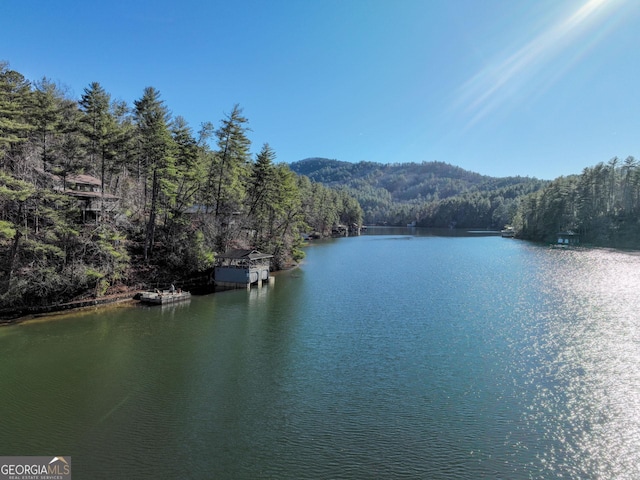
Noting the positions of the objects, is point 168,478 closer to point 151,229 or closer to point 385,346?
point 385,346

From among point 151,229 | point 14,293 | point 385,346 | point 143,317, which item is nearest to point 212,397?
point 385,346

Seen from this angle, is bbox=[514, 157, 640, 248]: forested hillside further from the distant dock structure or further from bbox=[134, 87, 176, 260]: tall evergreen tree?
bbox=[134, 87, 176, 260]: tall evergreen tree

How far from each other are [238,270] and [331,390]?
74.2 ft

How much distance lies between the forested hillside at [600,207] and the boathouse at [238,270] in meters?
77.5

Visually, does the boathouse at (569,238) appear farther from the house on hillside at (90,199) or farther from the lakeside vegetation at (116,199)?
the house on hillside at (90,199)

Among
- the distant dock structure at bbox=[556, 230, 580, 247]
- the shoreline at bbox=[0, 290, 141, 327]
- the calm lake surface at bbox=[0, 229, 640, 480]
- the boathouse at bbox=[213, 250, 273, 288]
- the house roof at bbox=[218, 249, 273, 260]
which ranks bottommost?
the calm lake surface at bbox=[0, 229, 640, 480]

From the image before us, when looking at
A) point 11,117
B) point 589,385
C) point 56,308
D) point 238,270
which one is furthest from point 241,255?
point 589,385

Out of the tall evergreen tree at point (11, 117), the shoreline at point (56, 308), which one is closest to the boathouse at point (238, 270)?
the shoreline at point (56, 308)

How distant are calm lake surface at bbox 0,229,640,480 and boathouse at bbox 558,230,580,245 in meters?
61.7

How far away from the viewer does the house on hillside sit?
30531mm

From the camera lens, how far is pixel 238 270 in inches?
1393

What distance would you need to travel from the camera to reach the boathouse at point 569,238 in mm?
81688

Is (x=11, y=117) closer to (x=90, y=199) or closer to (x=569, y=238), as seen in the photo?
(x=90, y=199)

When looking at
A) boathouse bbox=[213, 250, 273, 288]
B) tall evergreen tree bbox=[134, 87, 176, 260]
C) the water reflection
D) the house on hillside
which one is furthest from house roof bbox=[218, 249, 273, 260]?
the water reflection
